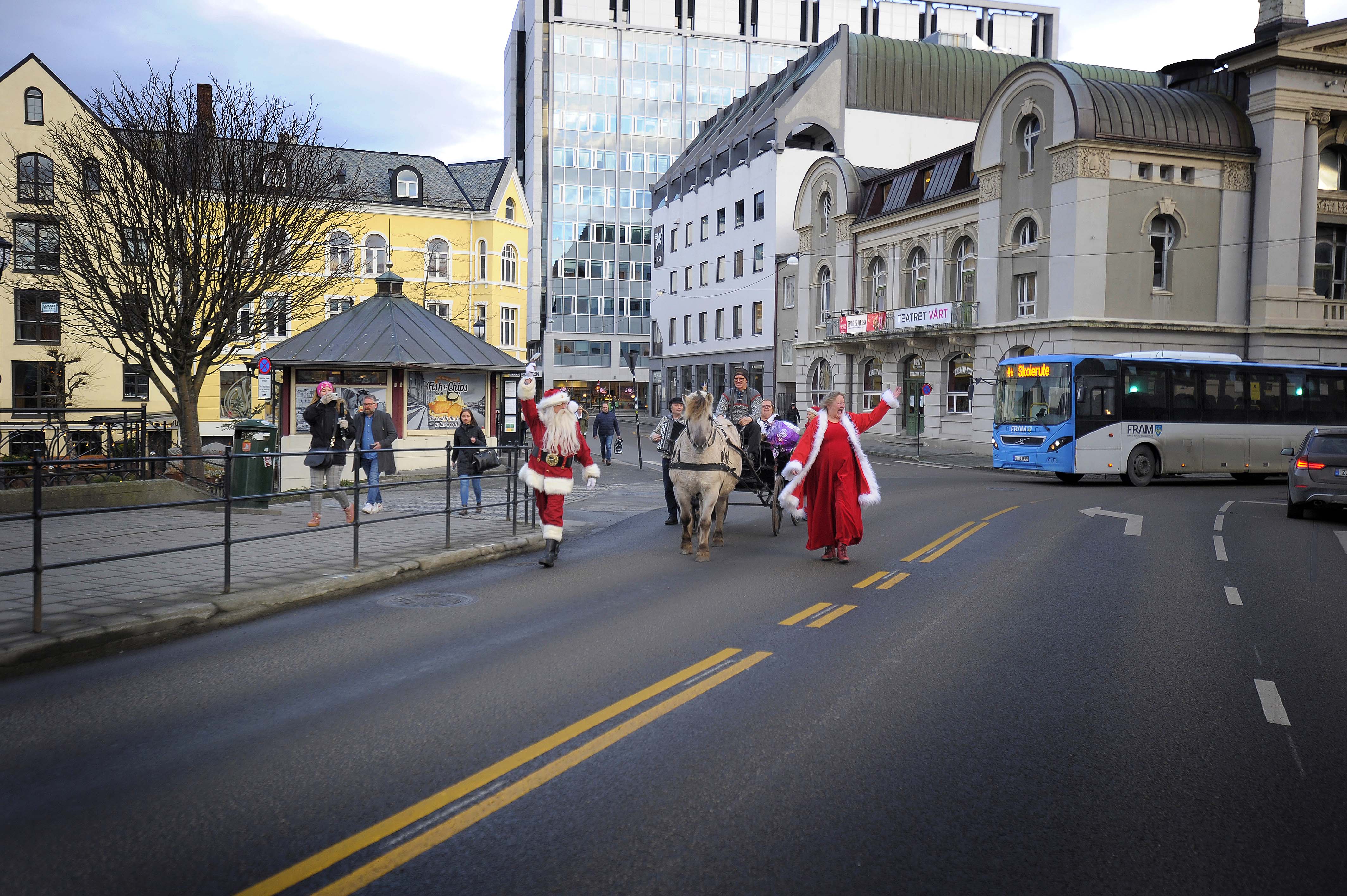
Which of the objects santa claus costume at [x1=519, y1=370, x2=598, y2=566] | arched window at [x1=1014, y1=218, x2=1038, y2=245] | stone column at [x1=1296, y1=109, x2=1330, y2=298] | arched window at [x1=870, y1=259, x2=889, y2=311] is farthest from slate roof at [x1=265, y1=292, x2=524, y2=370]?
stone column at [x1=1296, y1=109, x2=1330, y2=298]

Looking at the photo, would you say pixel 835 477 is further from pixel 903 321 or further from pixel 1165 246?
pixel 903 321

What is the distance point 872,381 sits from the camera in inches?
1828

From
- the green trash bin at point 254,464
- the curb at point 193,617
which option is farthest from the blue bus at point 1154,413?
the curb at point 193,617

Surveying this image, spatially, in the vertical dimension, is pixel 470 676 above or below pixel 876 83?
below

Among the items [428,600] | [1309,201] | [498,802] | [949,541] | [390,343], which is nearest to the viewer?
[498,802]

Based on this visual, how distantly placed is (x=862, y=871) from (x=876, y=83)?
189ft

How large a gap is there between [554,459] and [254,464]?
6.56 meters

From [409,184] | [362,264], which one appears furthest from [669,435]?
[409,184]

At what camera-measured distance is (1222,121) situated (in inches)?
1412

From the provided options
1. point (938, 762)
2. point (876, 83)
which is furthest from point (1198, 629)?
point (876, 83)

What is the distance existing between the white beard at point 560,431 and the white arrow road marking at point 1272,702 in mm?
7041

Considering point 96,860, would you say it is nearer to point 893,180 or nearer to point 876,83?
point 893,180

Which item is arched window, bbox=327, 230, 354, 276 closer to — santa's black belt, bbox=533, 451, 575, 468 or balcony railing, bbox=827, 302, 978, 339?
santa's black belt, bbox=533, 451, 575, 468

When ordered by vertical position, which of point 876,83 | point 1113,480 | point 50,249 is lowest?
point 1113,480
